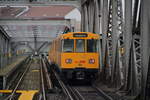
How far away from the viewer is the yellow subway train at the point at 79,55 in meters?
16.0

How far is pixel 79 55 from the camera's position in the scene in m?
16.0

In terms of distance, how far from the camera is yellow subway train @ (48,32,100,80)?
1596cm

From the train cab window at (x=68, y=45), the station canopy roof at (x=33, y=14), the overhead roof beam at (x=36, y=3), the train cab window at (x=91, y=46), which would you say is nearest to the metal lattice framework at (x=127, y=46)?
the train cab window at (x=91, y=46)

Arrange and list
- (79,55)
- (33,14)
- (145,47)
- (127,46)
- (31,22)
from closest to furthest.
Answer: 1. (145,47)
2. (127,46)
3. (79,55)
4. (31,22)
5. (33,14)

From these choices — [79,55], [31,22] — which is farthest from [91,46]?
[31,22]

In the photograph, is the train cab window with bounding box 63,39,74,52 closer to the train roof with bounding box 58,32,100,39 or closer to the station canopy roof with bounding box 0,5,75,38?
the train roof with bounding box 58,32,100,39

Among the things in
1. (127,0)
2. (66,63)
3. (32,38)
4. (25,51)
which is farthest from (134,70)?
(25,51)

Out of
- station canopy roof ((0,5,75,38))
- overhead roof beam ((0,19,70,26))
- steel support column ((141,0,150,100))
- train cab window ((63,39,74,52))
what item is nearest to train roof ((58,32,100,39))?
train cab window ((63,39,74,52))

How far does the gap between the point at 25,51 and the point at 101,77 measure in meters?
62.6

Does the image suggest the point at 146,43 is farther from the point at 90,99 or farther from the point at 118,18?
the point at 118,18

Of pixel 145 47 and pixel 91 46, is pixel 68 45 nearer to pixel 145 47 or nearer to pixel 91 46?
pixel 91 46

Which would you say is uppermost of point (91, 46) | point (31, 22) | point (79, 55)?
point (31, 22)

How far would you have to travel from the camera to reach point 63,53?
1595 cm

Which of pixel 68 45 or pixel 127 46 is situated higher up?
pixel 68 45
